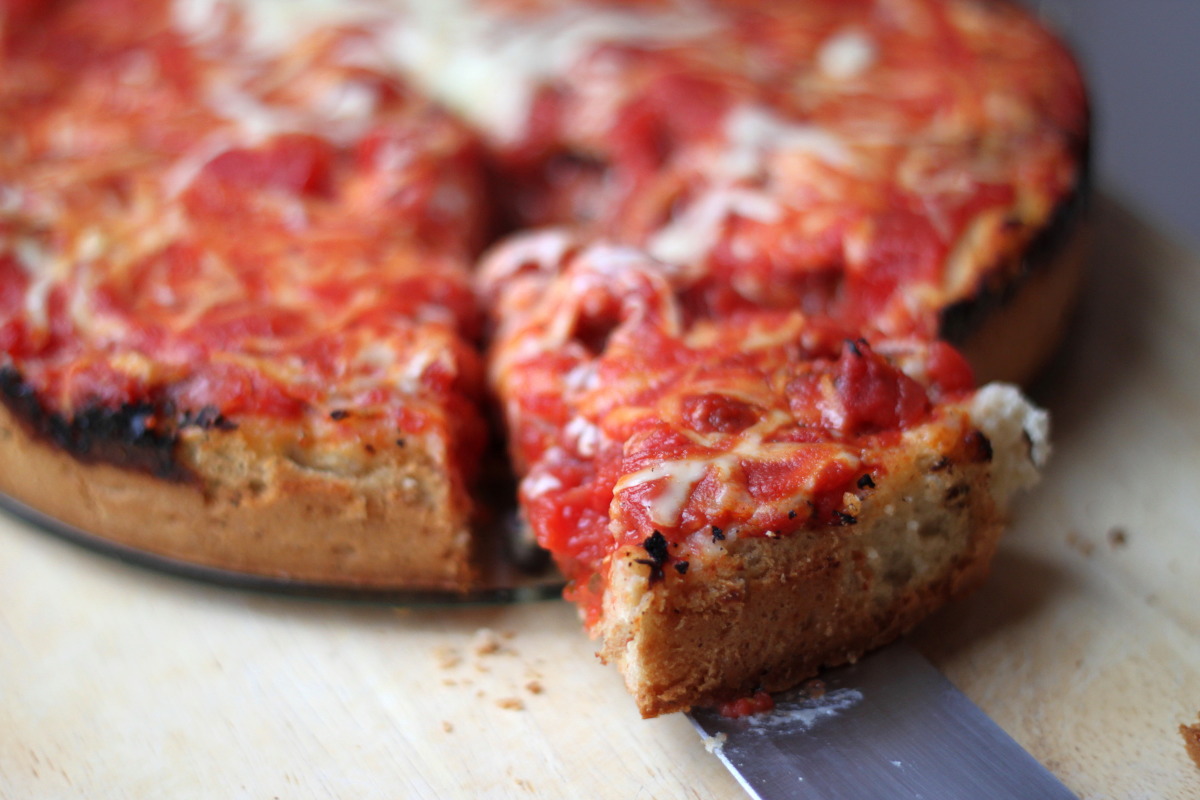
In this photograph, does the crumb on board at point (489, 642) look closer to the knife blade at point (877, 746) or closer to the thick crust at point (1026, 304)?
the knife blade at point (877, 746)

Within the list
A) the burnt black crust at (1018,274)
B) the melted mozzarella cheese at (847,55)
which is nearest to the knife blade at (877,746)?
the burnt black crust at (1018,274)

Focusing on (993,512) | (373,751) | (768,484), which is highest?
(768,484)

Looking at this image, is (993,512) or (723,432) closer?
(723,432)

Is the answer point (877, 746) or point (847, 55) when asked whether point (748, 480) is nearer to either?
point (877, 746)

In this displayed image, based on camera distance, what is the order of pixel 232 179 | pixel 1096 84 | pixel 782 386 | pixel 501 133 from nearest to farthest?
pixel 782 386 → pixel 232 179 → pixel 501 133 → pixel 1096 84

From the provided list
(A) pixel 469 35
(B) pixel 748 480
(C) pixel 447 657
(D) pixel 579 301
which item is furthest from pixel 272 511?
(A) pixel 469 35

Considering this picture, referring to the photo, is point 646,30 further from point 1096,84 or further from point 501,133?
point 1096,84

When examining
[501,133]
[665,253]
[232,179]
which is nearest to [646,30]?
[501,133]
